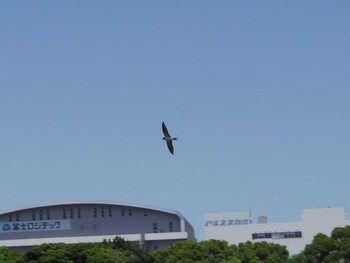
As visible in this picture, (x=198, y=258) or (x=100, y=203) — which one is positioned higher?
(x=100, y=203)

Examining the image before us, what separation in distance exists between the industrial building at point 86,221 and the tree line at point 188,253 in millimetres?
19990

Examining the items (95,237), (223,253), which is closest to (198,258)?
(223,253)

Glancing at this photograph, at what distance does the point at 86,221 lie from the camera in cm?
11000

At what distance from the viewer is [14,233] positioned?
110 metres

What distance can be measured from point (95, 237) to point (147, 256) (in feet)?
82.9

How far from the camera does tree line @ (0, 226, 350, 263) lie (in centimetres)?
8031

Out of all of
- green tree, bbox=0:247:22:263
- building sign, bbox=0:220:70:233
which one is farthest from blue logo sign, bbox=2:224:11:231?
green tree, bbox=0:247:22:263

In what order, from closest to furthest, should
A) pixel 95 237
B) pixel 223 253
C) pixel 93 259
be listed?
pixel 93 259
pixel 223 253
pixel 95 237

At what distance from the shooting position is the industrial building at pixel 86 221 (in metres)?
109

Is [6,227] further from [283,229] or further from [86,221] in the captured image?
[283,229]

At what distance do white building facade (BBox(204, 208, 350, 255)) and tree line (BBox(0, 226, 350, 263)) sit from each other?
58.3 feet

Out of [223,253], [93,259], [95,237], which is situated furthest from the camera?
[95,237]

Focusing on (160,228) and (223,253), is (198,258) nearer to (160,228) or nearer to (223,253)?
(223,253)

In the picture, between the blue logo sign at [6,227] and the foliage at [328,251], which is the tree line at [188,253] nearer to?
the foliage at [328,251]
